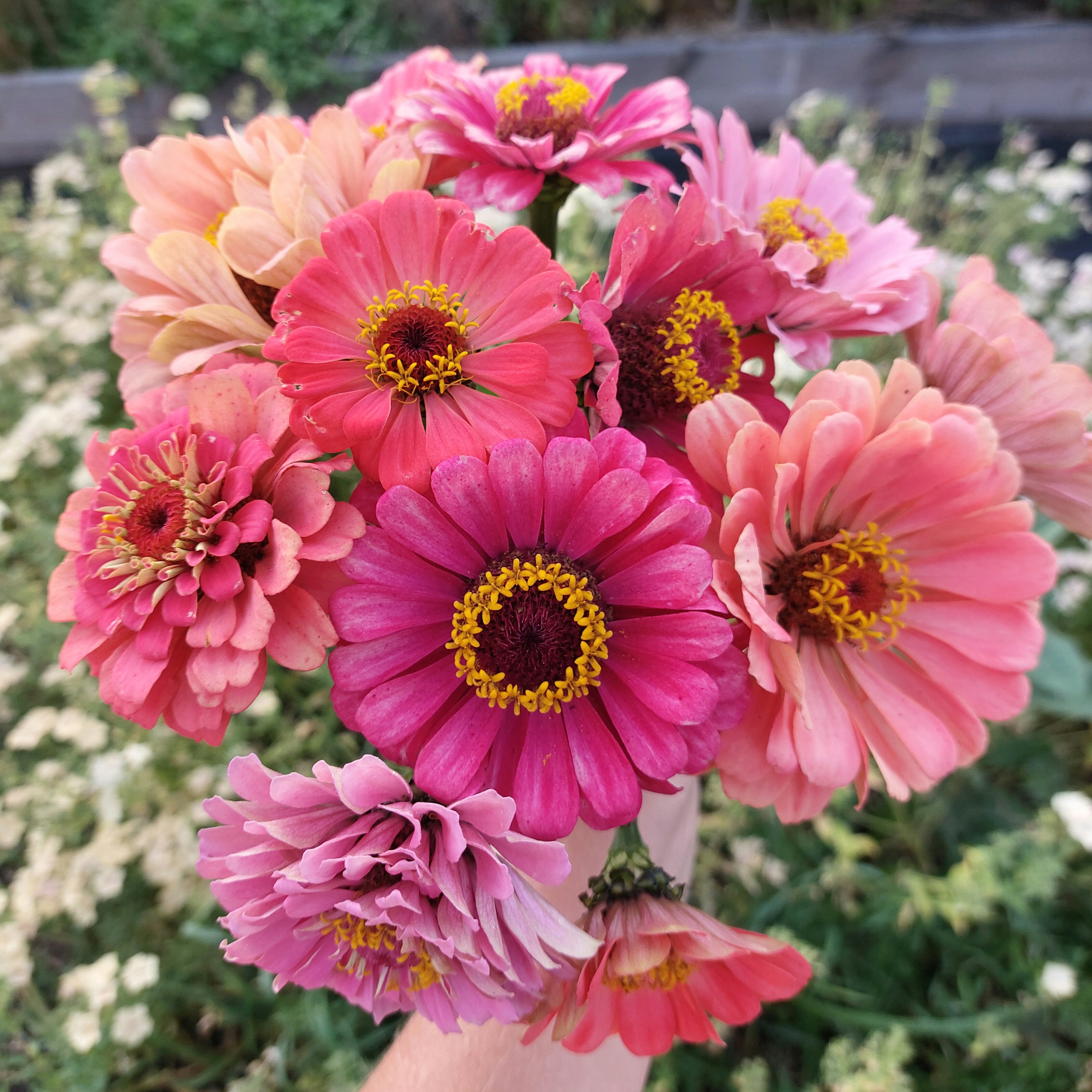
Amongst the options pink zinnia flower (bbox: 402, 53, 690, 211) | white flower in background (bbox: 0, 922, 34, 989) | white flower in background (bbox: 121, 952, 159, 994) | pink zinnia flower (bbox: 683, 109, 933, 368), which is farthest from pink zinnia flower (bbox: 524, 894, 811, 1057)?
white flower in background (bbox: 0, 922, 34, 989)

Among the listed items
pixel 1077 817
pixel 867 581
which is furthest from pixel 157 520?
pixel 1077 817

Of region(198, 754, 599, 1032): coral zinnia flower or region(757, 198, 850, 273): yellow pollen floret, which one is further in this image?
region(757, 198, 850, 273): yellow pollen floret

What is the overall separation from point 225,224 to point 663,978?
0.54m

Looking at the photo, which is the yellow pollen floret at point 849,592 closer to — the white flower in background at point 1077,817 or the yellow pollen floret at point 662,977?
the yellow pollen floret at point 662,977

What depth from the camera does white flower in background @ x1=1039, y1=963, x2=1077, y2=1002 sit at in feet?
3.12

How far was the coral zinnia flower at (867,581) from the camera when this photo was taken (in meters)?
0.43

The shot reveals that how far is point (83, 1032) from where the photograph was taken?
34.0 inches

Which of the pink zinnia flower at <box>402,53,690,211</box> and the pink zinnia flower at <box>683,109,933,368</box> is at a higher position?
the pink zinnia flower at <box>402,53,690,211</box>

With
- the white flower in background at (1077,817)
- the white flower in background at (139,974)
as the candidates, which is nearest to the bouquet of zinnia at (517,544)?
the white flower in background at (139,974)

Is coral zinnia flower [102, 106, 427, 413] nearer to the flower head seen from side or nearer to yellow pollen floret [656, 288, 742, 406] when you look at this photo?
yellow pollen floret [656, 288, 742, 406]

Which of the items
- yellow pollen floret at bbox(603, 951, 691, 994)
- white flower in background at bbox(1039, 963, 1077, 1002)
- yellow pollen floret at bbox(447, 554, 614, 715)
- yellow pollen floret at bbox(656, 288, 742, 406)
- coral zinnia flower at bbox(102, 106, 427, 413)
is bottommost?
white flower in background at bbox(1039, 963, 1077, 1002)

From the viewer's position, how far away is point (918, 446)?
0.44 m

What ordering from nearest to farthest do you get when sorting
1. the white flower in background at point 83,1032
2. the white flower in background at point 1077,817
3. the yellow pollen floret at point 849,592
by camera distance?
the yellow pollen floret at point 849,592 < the white flower in background at point 83,1032 < the white flower in background at point 1077,817

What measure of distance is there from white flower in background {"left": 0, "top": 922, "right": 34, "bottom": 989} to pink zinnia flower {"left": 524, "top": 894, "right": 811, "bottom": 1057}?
81cm
